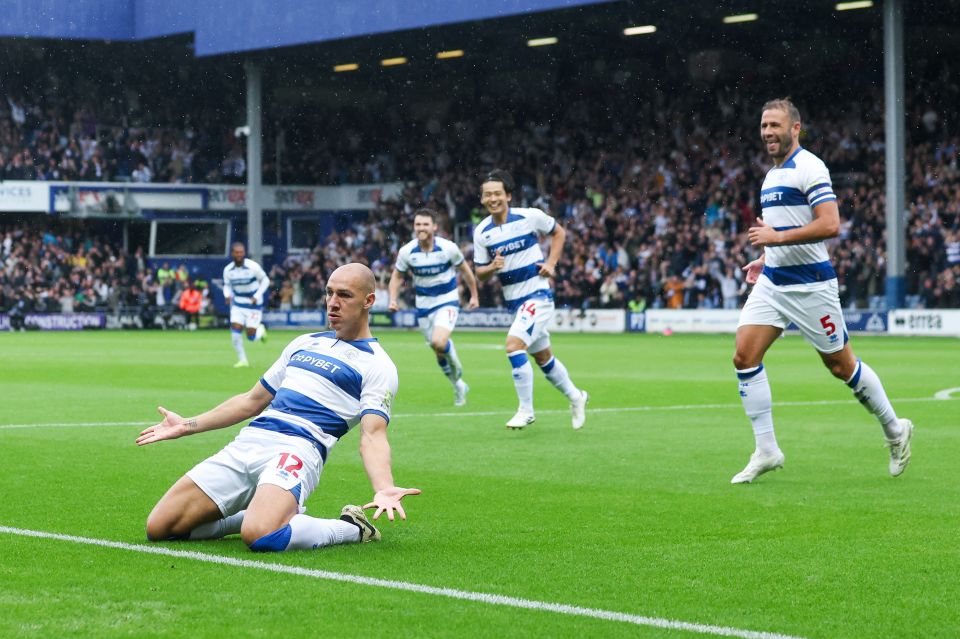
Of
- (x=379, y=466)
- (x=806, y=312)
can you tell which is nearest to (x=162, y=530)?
(x=379, y=466)

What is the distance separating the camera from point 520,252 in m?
14.1

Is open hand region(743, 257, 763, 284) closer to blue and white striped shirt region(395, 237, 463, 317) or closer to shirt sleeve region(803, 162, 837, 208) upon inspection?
shirt sleeve region(803, 162, 837, 208)

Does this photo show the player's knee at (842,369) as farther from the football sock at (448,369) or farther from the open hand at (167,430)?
the football sock at (448,369)

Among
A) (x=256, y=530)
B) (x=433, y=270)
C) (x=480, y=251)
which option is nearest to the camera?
(x=256, y=530)

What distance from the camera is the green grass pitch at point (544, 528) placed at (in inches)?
213

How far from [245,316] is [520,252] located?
13840 mm

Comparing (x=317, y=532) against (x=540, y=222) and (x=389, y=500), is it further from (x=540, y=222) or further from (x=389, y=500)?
(x=540, y=222)

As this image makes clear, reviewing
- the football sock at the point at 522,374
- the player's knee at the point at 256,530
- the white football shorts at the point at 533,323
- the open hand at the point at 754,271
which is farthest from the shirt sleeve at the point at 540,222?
the player's knee at the point at 256,530

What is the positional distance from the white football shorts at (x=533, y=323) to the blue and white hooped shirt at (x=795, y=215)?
4096 mm

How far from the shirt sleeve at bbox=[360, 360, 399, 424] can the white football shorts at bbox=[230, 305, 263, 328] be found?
20.0 metres

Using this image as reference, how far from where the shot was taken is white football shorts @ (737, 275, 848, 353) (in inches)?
375

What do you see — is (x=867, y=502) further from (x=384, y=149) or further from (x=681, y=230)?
(x=384, y=149)

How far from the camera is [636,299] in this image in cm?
4253

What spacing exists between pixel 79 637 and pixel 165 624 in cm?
33
